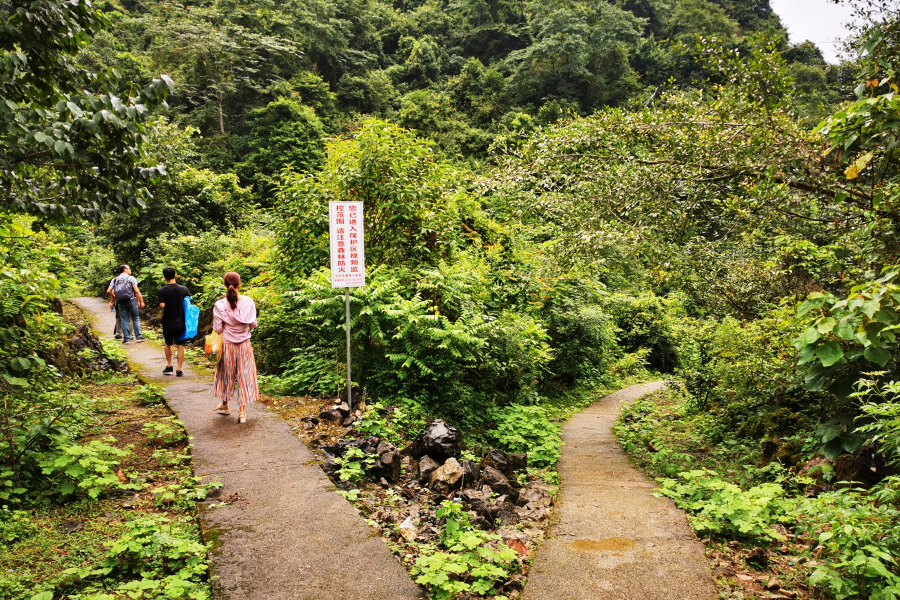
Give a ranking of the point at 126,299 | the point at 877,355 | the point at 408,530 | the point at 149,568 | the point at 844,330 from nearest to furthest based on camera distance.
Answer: the point at 844,330 < the point at 877,355 < the point at 149,568 < the point at 408,530 < the point at 126,299

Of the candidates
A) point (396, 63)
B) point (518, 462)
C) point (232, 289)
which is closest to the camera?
point (232, 289)

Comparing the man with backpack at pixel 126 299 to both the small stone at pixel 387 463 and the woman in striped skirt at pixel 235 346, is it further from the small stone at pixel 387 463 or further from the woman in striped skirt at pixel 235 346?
the small stone at pixel 387 463

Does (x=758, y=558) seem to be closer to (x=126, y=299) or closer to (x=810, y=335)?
(x=810, y=335)

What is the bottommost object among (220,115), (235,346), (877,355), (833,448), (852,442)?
(833,448)

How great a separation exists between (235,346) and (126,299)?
260 inches

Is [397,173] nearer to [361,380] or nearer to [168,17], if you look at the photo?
[361,380]

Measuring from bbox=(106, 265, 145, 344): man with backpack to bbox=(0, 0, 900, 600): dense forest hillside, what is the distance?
1298 millimetres

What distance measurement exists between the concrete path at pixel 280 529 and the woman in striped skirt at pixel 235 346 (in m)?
0.38

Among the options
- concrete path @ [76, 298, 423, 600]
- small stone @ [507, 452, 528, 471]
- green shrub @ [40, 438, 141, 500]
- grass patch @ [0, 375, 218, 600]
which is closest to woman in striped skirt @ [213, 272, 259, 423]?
concrete path @ [76, 298, 423, 600]

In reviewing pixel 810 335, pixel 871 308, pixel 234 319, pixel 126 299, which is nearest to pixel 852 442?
pixel 810 335

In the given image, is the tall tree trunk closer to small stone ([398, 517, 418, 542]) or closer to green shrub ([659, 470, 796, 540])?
small stone ([398, 517, 418, 542])

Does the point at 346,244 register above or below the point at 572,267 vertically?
above

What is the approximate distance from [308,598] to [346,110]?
3709cm

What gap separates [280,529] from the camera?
12.5 ft
